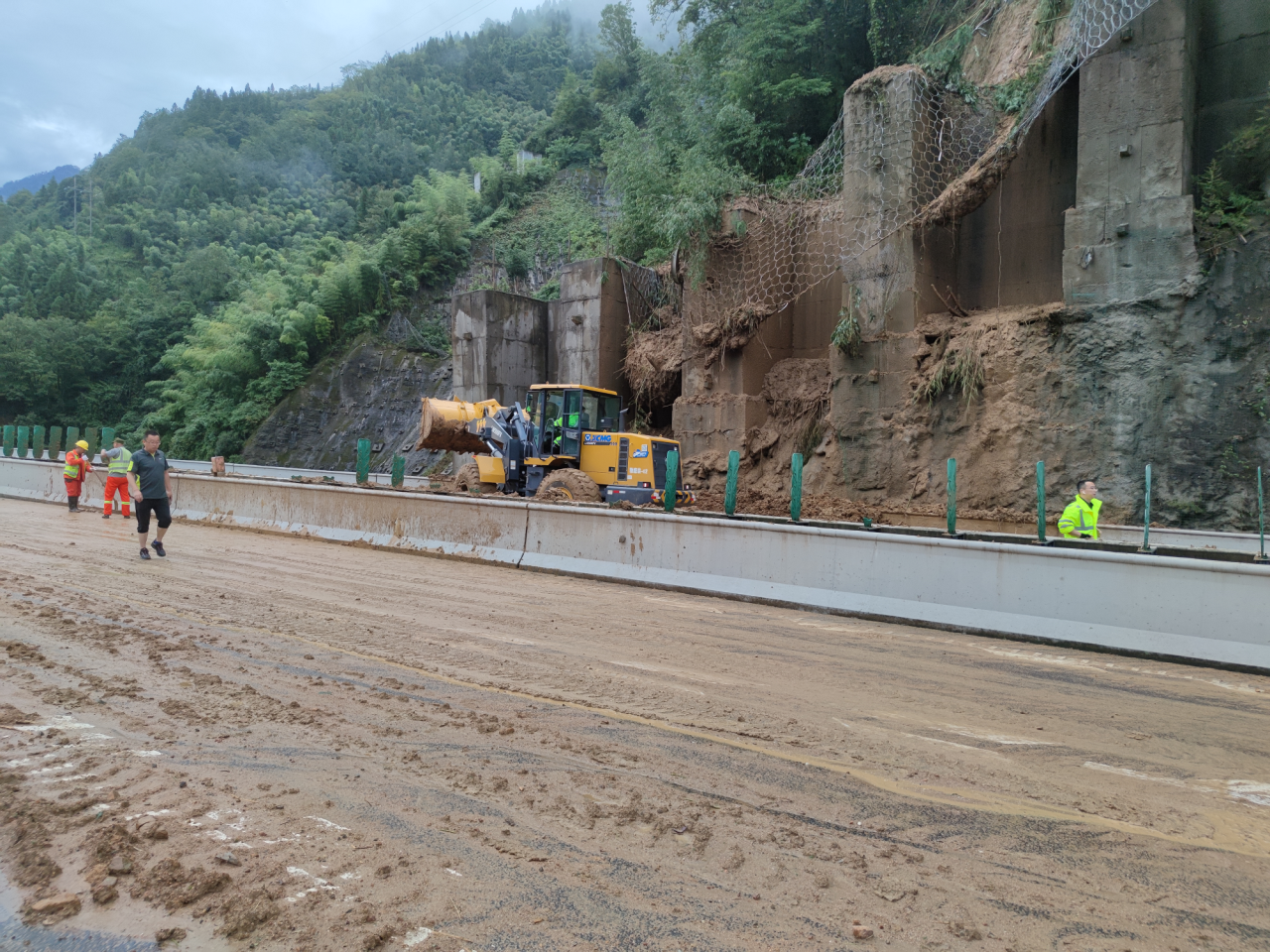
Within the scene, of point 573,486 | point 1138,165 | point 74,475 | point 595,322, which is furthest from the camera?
point 595,322

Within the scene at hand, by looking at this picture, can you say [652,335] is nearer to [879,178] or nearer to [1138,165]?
[879,178]

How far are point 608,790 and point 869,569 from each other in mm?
5618

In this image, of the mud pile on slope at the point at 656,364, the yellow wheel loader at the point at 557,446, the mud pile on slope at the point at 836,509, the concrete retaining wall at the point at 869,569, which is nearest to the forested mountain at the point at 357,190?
the mud pile on slope at the point at 656,364

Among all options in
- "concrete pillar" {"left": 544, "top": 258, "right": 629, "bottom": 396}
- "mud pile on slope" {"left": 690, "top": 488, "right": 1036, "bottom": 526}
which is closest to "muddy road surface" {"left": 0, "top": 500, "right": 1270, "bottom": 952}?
"mud pile on slope" {"left": 690, "top": 488, "right": 1036, "bottom": 526}

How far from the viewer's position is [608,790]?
3803mm

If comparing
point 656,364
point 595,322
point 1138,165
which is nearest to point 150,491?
point 656,364

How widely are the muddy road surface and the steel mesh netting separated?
41.0 feet

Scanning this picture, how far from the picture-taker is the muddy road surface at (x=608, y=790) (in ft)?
9.11

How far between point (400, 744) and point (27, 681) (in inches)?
113

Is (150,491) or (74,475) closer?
(150,491)

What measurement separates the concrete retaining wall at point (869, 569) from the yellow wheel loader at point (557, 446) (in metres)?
4.02

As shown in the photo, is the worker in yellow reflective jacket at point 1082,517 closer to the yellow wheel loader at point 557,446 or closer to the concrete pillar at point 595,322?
the yellow wheel loader at point 557,446

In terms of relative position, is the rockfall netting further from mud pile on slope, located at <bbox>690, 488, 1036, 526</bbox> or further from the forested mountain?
mud pile on slope, located at <bbox>690, 488, 1036, 526</bbox>

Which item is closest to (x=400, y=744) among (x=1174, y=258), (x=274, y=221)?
(x=1174, y=258)
